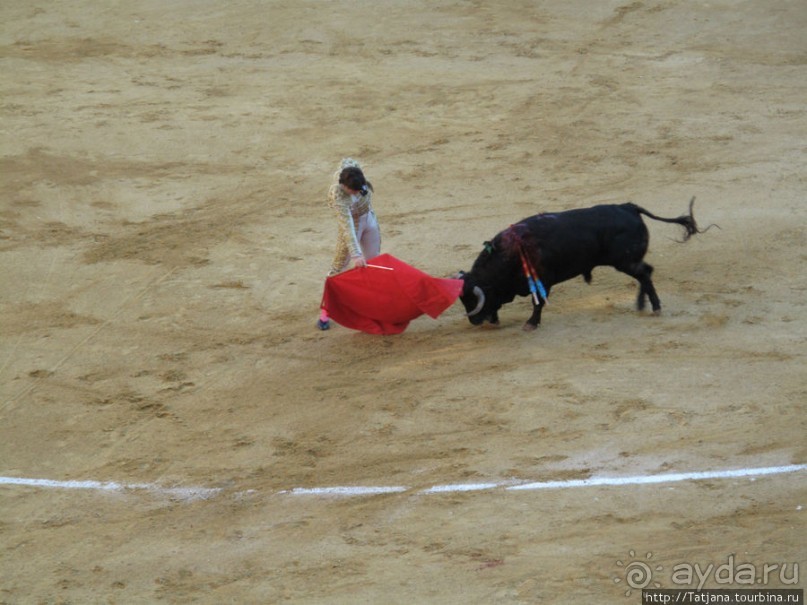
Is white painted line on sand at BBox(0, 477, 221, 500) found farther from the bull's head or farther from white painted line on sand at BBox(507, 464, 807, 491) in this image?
the bull's head

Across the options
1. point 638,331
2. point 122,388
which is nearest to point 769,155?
point 638,331

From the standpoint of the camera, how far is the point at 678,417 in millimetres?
7285

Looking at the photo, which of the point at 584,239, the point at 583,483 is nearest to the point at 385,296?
the point at 584,239

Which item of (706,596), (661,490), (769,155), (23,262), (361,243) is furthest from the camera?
(769,155)

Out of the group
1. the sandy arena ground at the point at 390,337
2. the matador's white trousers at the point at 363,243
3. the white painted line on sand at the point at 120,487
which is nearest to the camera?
the sandy arena ground at the point at 390,337

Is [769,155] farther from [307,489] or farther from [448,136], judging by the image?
[307,489]

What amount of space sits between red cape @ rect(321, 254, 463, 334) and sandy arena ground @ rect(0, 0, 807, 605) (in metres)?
0.20

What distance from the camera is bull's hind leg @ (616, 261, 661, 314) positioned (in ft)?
27.9

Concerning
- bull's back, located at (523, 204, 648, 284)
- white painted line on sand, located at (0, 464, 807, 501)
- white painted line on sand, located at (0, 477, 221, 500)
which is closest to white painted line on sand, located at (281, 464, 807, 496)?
white painted line on sand, located at (0, 464, 807, 501)

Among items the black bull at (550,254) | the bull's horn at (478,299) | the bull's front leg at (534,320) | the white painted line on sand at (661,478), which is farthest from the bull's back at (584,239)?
the white painted line on sand at (661,478)

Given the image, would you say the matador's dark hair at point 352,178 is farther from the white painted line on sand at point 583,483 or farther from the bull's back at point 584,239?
the white painted line on sand at point 583,483

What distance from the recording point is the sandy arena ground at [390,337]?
20.4 feet

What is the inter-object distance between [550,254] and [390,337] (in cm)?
132

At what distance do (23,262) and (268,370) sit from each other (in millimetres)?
2970
